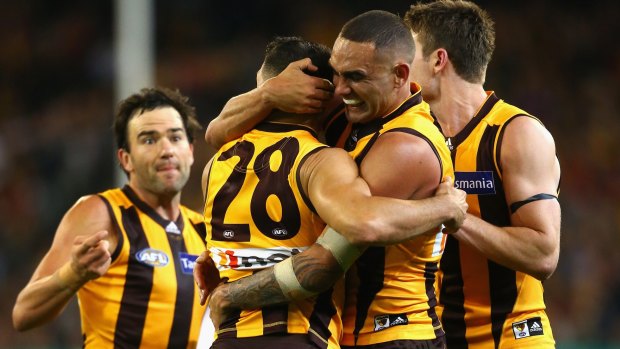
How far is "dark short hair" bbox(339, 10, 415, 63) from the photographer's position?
402 cm

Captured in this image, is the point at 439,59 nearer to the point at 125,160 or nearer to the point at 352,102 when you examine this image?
the point at 352,102

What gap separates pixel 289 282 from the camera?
3.83 meters

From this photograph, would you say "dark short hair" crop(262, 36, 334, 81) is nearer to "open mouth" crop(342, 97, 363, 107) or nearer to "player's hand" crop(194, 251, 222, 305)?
"open mouth" crop(342, 97, 363, 107)

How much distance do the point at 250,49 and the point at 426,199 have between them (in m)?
11.2

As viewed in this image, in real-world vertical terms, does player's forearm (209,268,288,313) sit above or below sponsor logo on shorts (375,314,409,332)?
above

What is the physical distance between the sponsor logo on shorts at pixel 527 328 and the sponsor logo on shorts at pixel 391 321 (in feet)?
2.83

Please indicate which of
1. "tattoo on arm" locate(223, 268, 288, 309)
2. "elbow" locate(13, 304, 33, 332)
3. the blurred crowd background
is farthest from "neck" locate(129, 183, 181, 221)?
the blurred crowd background

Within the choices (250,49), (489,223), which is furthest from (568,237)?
(489,223)

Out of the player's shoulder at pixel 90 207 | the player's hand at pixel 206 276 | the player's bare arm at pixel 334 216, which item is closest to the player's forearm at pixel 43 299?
the player's shoulder at pixel 90 207

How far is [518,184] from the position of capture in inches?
175

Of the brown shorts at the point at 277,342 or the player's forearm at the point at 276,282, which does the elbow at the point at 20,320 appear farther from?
the brown shorts at the point at 277,342

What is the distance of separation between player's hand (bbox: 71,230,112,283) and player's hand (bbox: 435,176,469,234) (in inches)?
67.7

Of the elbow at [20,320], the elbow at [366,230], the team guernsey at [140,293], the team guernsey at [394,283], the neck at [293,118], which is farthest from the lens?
the team guernsey at [140,293]

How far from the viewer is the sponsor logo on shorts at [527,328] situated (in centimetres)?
463
